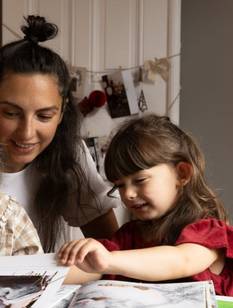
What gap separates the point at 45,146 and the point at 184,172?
393 mm

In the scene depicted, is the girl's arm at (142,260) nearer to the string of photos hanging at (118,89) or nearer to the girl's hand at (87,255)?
the girl's hand at (87,255)

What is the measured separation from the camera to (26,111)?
1141 millimetres

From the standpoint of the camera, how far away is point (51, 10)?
84.2 inches

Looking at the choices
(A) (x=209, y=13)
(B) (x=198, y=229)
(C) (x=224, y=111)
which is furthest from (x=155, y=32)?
(B) (x=198, y=229)

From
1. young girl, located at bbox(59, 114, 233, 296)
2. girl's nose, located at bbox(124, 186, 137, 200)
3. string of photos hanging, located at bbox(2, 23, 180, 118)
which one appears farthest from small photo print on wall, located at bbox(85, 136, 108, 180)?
girl's nose, located at bbox(124, 186, 137, 200)

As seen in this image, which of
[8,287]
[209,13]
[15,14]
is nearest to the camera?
[8,287]

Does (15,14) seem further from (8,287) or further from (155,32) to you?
(8,287)

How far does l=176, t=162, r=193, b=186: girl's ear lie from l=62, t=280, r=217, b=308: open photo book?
36 centimetres

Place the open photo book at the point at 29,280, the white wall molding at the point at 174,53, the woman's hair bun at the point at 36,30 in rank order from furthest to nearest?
1. the white wall molding at the point at 174,53
2. the woman's hair bun at the point at 36,30
3. the open photo book at the point at 29,280

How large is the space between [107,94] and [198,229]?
4.32ft

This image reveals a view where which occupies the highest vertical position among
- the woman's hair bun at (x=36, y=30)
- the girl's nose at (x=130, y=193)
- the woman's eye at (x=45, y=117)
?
the woman's hair bun at (x=36, y=30)

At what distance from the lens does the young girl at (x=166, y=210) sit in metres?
0.84

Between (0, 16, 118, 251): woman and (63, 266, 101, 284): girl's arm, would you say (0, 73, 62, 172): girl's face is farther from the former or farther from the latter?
(63, 266, 101, 284): girl's arm

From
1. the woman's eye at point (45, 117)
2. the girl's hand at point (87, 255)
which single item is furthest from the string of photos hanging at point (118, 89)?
the girl's hand at point (87, 255)
